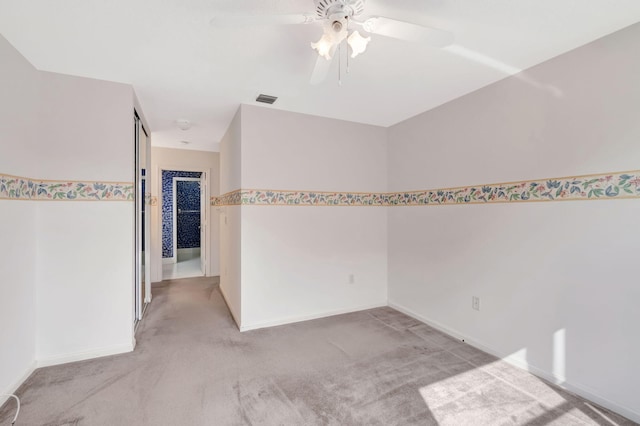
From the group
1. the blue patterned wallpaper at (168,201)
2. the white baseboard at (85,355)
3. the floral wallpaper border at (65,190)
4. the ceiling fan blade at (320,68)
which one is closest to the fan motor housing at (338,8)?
the ceiling fan blade at (320,68)

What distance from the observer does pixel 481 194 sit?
2.62 meters

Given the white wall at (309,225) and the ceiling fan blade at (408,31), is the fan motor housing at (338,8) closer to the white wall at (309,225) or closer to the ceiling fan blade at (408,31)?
the ceiling fan blade at (408,31)

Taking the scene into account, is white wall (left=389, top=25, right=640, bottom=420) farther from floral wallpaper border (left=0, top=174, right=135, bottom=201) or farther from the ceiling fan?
floral wallpaper border (left=0, top=174, right=135, bottom=201)

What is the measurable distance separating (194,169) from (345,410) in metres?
4.75

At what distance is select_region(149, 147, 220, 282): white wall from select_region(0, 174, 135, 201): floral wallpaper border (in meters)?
2.67

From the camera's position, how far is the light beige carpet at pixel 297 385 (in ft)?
5.67

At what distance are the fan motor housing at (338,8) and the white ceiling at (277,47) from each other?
255 mm

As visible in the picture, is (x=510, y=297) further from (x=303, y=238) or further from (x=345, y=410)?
(x=303, y=238)

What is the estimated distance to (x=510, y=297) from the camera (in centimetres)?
237

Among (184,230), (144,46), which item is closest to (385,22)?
(144,46)

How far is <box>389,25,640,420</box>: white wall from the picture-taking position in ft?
5.82

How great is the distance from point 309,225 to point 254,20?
2269 mm

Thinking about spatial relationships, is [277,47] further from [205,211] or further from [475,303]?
[205,211]

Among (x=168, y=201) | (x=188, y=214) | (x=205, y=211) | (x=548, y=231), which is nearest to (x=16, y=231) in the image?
(x=205, y=211)
